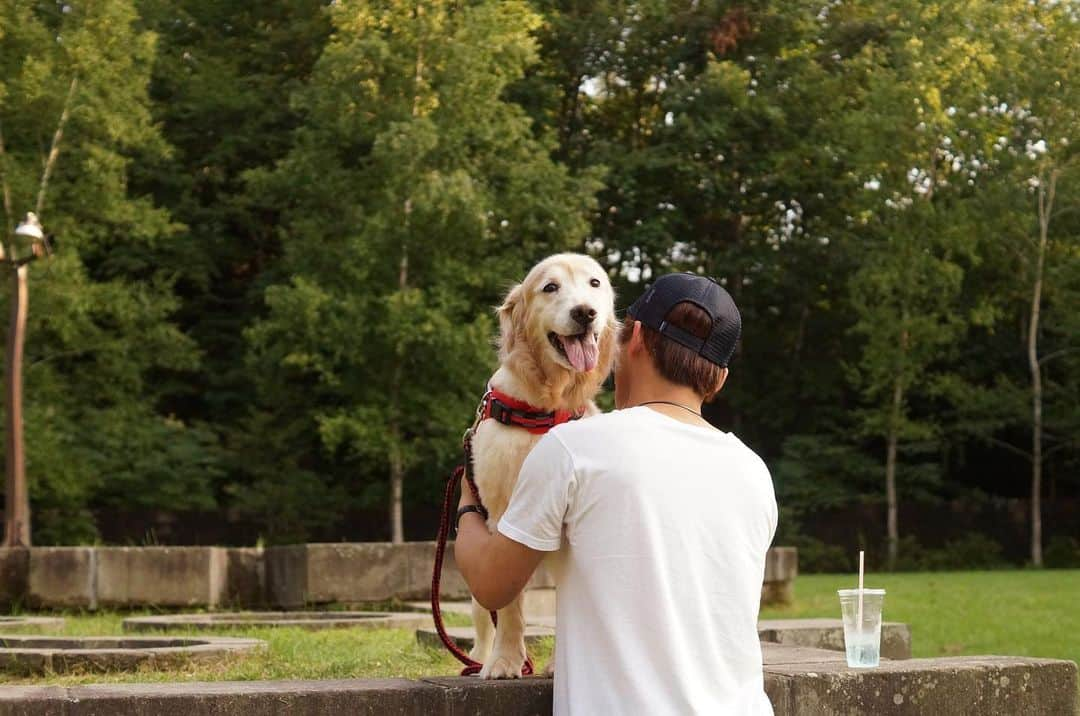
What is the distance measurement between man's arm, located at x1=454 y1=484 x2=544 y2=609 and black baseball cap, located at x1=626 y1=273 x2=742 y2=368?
2.12ft

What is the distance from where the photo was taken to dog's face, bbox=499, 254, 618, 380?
4820 millimetres

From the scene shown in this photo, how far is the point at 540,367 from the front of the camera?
4906 millimetres

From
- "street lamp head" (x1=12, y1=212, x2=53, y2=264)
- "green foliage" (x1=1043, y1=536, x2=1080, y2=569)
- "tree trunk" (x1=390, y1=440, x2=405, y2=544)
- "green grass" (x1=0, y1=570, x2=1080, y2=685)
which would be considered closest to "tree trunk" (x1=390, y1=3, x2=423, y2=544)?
"tree trunk" (x1=390, y1=440, x2=405, y2=544)

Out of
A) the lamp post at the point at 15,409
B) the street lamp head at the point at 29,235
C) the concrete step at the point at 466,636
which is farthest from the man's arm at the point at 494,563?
the lamp post at the point at 15,409

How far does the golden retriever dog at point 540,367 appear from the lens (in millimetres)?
4805

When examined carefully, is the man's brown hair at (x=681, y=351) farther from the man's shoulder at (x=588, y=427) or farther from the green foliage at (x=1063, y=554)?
the green foliage at (x=1063, y=554)

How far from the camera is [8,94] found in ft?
106

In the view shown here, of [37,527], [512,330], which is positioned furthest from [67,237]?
[512,330]

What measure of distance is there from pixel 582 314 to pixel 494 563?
108 cm

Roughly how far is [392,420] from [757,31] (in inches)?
563

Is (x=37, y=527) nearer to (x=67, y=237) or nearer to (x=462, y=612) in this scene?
(x=67, y=237)

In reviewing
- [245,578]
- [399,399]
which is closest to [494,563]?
[245,578]

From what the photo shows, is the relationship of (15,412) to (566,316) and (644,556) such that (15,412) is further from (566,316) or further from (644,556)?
(644,556)

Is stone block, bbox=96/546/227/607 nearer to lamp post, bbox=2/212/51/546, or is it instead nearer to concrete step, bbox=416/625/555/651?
concrete step, bbox=416/625/555/651
